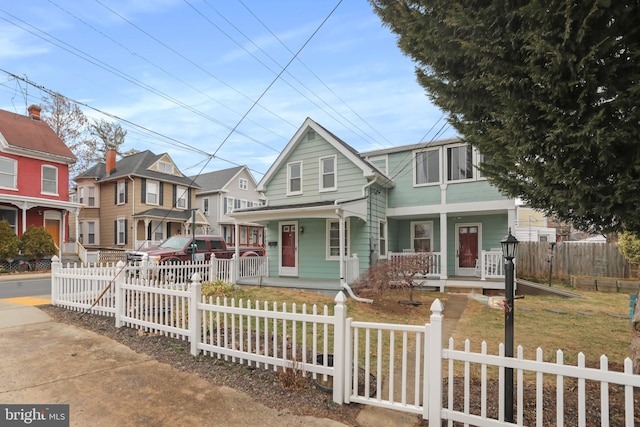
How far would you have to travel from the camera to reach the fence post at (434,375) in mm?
2938

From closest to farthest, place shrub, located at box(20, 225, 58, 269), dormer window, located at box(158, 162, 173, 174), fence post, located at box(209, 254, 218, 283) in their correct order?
fence post, located at box(209, 254, 218, 283)
shrub, located at box(20, 225, 58, 269)
dormer window, located at box(158, 162, 173, 174)

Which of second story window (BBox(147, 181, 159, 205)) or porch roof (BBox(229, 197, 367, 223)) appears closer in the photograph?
porch roof (BBox(229, 197, 367, 223))

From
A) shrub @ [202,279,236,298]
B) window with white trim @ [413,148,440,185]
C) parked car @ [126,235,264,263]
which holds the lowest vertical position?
shrub @ [202,279,236,298]

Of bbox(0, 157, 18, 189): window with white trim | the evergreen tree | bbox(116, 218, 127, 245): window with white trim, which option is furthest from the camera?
bbox(116, 218, 127, 245): window with white trim

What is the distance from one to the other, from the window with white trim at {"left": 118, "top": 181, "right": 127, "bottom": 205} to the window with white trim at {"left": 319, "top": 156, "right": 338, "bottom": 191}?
18.3m

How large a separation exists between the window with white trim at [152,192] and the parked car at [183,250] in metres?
11.9

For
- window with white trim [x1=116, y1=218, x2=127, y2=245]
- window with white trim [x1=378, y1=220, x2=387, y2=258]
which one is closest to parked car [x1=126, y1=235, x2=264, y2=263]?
window with white trim [x1=378, y1=220, x2=387, y2=258]

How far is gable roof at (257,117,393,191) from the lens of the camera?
11664 mm

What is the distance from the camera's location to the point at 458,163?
1191 centimetres

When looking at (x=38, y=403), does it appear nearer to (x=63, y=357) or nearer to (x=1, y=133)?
(x=63, y=357)

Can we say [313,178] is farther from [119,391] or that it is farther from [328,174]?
[119,391]

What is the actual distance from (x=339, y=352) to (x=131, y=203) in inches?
971

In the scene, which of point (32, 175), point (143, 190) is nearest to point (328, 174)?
point (143, 190)

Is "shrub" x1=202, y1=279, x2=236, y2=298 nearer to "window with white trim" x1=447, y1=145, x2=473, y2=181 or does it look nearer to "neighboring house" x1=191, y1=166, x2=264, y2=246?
"window with white trim" x1=447, y1=145, x2=473, y2=181
